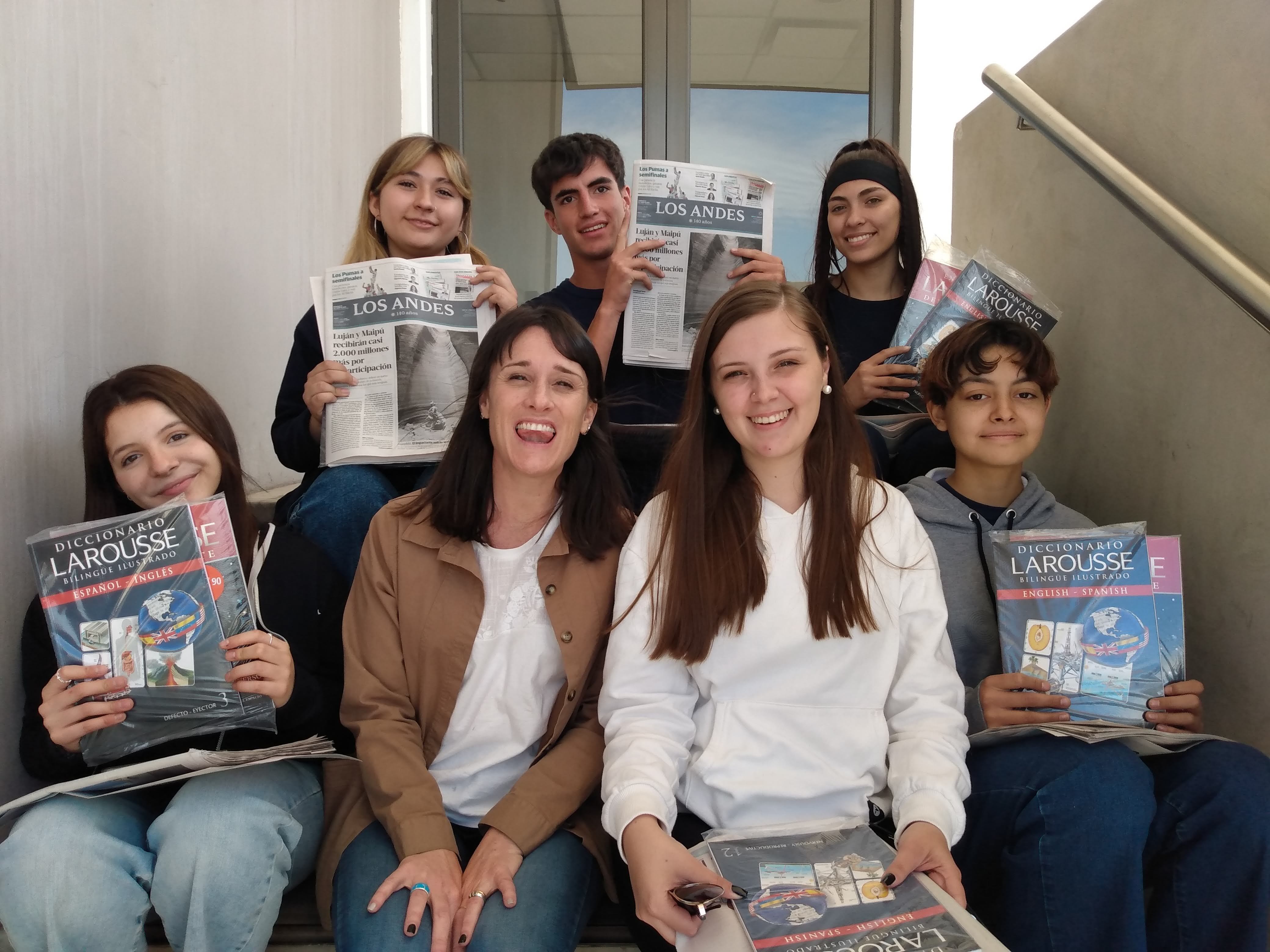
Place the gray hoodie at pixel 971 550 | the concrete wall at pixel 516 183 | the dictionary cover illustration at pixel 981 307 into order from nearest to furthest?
the gray hoodie at pixel 971 550 < the dictionary cover illustration at pixel 981 307 < the concrete wall at pixel 516 183

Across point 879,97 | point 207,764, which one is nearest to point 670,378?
point 207,764

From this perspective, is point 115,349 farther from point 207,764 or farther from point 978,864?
point 978,864

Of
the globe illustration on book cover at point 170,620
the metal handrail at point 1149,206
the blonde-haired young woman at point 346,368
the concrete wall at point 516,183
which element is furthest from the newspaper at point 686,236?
the concrete wall at point 516,183

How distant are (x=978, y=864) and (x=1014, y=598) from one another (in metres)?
0.42

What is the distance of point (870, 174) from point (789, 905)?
5.76ft

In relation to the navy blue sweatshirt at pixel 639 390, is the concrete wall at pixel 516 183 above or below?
above

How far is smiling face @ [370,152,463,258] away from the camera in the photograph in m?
2.19

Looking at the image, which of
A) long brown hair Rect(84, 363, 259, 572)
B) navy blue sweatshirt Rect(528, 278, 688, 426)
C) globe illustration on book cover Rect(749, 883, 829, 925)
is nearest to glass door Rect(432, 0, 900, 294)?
navy blue sweatshirt Rect(528, 278, 688, 426)

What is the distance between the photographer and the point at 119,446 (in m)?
1.52

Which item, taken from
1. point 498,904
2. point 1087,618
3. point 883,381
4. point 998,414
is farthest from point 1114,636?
point 498,904

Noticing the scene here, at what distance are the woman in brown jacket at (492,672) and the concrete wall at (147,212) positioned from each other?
605 millimetres

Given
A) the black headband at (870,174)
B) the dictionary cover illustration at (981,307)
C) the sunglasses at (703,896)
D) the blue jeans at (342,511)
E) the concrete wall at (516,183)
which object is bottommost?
the sunglasses at (703,896)

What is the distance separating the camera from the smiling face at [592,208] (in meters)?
2.42

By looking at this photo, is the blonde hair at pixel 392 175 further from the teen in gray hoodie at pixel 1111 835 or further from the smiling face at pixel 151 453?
the teen in gray hoodie at pixel 1111 835
